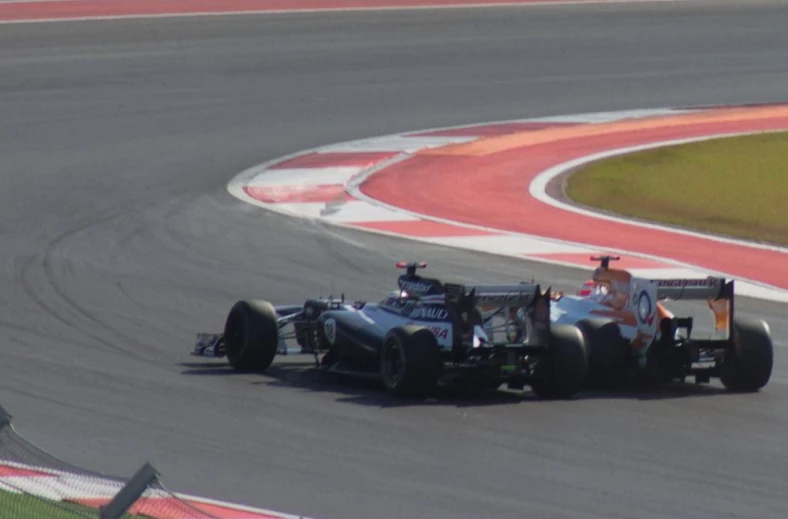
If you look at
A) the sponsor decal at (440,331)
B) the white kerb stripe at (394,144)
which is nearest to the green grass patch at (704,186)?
the white kerb stripe at (394,144)

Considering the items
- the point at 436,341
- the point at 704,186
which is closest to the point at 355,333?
the point at 436,341

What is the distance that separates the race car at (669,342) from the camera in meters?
9.56

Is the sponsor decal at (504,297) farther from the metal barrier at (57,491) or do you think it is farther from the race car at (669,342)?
the metal barrier at (57,491)

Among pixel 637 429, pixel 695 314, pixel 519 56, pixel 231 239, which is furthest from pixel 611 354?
pixel 519 56

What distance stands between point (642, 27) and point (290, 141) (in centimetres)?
1307

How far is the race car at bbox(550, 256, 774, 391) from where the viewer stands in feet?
31.4

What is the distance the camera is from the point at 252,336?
10000mm

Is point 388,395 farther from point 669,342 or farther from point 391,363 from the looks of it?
point 669,342

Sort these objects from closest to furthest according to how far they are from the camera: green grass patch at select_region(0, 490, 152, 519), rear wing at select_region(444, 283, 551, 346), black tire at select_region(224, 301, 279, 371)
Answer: green grass patch at select_region(0, 490, 152, 519)
rear wing at select_region(444, 283, 551, 346)
black tire at select_region(224, 301, 279, 371)

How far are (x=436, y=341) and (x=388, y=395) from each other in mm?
470

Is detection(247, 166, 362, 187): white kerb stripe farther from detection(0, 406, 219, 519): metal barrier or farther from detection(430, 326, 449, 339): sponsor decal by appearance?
detection(0, 406, 219, 519): metal barrier

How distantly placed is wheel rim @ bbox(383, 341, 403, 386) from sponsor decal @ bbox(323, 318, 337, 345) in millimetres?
645

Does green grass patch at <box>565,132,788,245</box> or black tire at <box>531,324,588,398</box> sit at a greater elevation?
black tire at <box>531,324,588,398</box>

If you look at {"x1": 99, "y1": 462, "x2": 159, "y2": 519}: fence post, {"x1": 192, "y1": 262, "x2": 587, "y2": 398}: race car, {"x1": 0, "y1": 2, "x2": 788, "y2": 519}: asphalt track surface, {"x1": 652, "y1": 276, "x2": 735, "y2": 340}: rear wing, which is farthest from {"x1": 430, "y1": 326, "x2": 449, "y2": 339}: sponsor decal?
{"x1": 99, "y1": 462, "x2": 159, "y2": 519}: fence post
